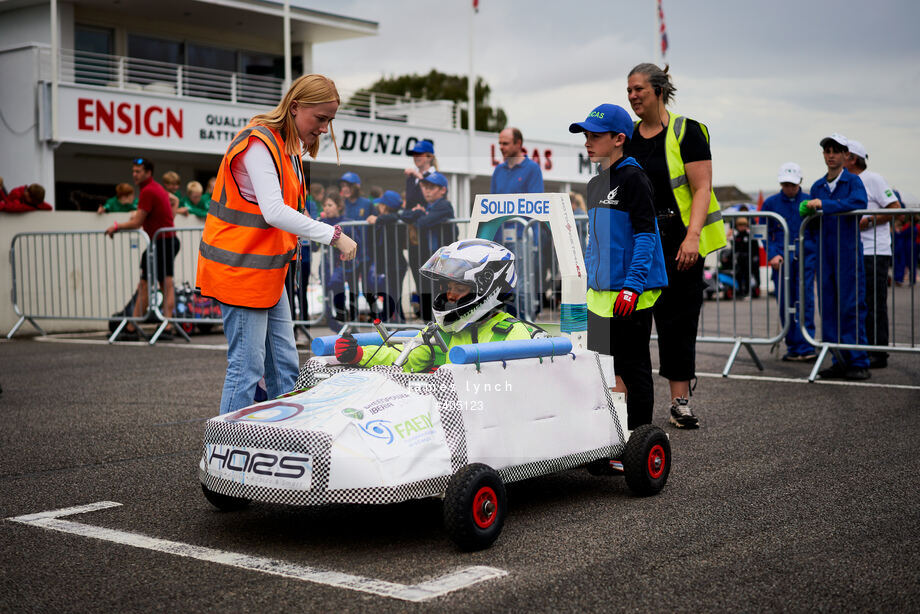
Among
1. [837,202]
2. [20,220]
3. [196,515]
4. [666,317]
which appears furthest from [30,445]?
[20,220]

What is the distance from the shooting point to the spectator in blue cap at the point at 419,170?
11070 millimetres

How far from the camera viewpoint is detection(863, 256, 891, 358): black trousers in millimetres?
9281

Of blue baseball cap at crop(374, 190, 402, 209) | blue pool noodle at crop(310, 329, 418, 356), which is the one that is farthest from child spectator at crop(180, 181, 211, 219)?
blue pool noodle at crop(310, 329, 418, 356)

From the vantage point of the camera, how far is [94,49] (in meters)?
26.0

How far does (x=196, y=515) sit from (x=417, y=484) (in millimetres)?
1227

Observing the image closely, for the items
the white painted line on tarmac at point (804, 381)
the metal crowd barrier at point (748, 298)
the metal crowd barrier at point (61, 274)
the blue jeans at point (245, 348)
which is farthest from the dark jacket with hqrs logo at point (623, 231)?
the metal crowd barrier at point (61, 274)

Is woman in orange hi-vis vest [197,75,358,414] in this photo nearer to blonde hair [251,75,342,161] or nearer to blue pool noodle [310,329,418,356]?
blonde hair [251,75,342,161]

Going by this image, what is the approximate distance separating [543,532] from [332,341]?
4.41 ft

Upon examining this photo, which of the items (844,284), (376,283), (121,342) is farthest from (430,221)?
(121,342)

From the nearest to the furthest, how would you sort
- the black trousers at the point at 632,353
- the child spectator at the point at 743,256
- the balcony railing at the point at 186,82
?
the black trousers at the point at 632,353 < the child spectator at the point at 743,256 < the balcony railing at the point at 186,82

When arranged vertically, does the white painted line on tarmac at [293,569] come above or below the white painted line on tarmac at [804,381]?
below

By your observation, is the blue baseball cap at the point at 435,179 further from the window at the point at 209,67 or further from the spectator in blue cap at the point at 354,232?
the window at the point at 209,67

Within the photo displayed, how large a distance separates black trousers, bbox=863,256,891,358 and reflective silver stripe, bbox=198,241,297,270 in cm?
641

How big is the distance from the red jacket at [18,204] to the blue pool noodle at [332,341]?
11602 millimetres
